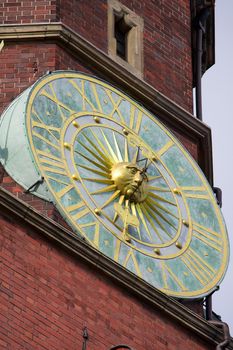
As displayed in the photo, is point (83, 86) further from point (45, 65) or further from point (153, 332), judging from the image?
point (153, 332)

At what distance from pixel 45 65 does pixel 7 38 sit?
1.63ft

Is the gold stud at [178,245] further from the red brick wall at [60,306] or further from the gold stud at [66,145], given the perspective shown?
the gold stud at [66,145]

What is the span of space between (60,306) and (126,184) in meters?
1.85

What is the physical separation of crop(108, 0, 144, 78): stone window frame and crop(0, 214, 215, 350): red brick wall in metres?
3.15

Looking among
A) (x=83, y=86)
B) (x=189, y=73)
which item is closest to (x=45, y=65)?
(x=83, y=86)

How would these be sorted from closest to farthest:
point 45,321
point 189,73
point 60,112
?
1. point 45,321
2. point 60,112
3. point 189,73

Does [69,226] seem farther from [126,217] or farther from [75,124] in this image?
[75,124]

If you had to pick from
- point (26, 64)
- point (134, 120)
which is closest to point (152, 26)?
point (134, 120)

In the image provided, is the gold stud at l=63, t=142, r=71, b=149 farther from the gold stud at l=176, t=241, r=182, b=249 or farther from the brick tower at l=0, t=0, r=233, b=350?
the gold stud at l=176, t=241, r=182, b=249

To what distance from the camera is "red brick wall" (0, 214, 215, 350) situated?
25.1m

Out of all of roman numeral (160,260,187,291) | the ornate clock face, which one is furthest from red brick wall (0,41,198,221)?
roman numeral (160,260,187,291)

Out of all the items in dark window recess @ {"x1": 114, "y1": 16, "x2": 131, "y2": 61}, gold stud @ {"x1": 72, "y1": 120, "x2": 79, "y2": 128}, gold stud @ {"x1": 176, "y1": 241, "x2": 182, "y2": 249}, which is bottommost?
gold stud @ {"x1": 176, "y1": 241, "x2": 182, "y2": 249}

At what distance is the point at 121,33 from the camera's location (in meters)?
29.0

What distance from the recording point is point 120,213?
26734mm
